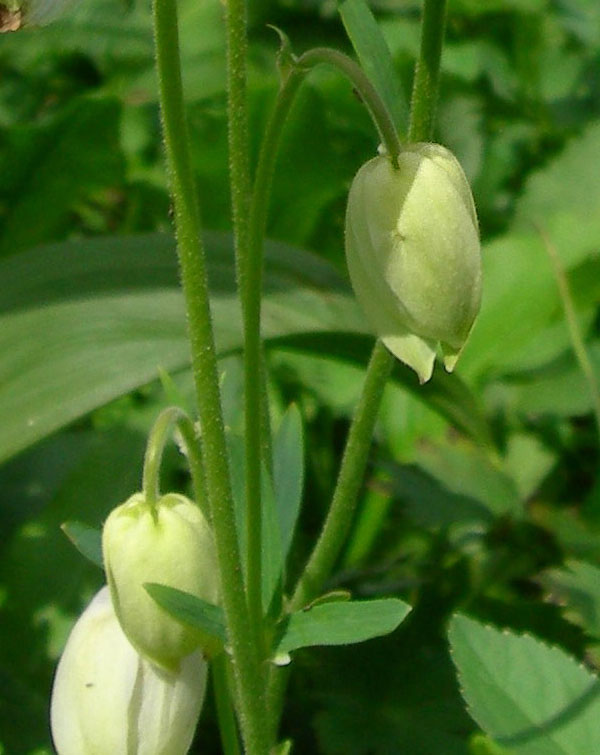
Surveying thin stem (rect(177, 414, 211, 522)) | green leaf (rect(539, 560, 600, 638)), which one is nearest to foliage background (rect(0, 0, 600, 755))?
green leaf (rect(539, 560, 600, 638))

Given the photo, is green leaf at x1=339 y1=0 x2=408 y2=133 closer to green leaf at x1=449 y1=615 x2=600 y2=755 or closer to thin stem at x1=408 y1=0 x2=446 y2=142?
thin stem at x1=408 y1=0 x2=446 y2=142

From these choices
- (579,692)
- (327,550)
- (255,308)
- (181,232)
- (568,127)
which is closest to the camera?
(181,232)

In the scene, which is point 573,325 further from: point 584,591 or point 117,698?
point 117,698

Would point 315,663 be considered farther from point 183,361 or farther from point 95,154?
point 95,154

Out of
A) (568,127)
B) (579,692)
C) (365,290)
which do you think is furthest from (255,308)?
(568,127)

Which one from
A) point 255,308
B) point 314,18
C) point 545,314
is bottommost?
point 545,314

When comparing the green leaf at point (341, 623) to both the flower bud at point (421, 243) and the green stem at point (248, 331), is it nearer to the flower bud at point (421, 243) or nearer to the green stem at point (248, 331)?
the green stem at point (248, 331)
